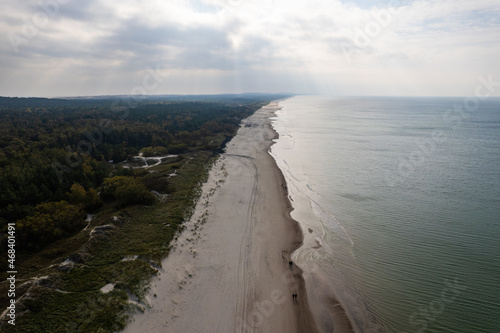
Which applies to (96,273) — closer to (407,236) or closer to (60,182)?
(60,182)

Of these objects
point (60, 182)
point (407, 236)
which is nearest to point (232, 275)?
point (407, 236)

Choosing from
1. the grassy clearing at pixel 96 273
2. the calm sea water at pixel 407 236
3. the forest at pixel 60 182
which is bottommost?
the calm sea water at pixel 407 236

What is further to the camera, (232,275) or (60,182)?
(60,182)

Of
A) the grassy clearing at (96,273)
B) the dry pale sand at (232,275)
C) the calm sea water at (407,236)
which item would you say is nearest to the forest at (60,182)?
the grassy clearing at (96,273)

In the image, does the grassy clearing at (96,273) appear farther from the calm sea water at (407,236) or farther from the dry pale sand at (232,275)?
the calm sea water at (407,236)

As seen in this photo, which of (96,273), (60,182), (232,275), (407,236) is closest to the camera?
(96,273)
